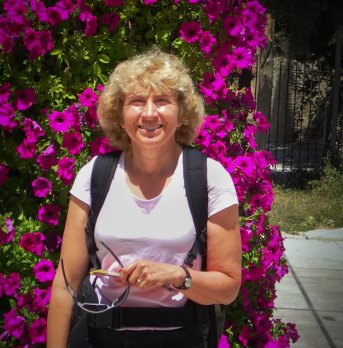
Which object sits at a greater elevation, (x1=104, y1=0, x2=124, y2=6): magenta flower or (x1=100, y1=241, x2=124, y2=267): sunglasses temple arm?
(x1=104, y1=0, x2=124, y2=6): magenta flower

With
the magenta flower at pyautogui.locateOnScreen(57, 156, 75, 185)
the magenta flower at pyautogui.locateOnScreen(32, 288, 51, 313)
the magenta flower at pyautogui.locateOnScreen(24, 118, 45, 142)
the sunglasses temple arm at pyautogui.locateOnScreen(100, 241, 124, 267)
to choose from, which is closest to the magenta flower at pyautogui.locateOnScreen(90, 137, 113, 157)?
the magenta flower at pyautogui.locateOnScreen(57, 156, 75, 185)

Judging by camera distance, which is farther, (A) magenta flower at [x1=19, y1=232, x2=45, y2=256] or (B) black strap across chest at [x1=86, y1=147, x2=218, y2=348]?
(A) magenta flower at [x1=19, y1=232, x2=45, y2=256]

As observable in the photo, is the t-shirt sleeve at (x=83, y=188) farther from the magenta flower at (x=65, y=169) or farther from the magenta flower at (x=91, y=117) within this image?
the magenta flower at (x=91, y=117)

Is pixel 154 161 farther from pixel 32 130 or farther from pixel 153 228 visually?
pixel 32 130

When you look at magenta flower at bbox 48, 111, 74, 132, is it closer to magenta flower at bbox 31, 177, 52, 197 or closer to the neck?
magenta flower at bbox 31, 177, 52, 197

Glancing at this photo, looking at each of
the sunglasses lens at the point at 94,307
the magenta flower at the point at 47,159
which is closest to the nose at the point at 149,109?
the sunglasses lens at the point at 94,307

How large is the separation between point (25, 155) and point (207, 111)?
2.99 ft

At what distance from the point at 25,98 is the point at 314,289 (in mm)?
3352

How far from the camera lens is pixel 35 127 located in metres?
2.71

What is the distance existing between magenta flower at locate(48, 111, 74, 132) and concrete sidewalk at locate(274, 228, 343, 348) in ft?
7.49

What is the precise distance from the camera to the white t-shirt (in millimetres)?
1761

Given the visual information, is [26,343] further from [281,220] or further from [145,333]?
[281,220]

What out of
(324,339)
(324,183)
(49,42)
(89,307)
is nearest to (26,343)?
(89,307)

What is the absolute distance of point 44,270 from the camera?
268 cm
